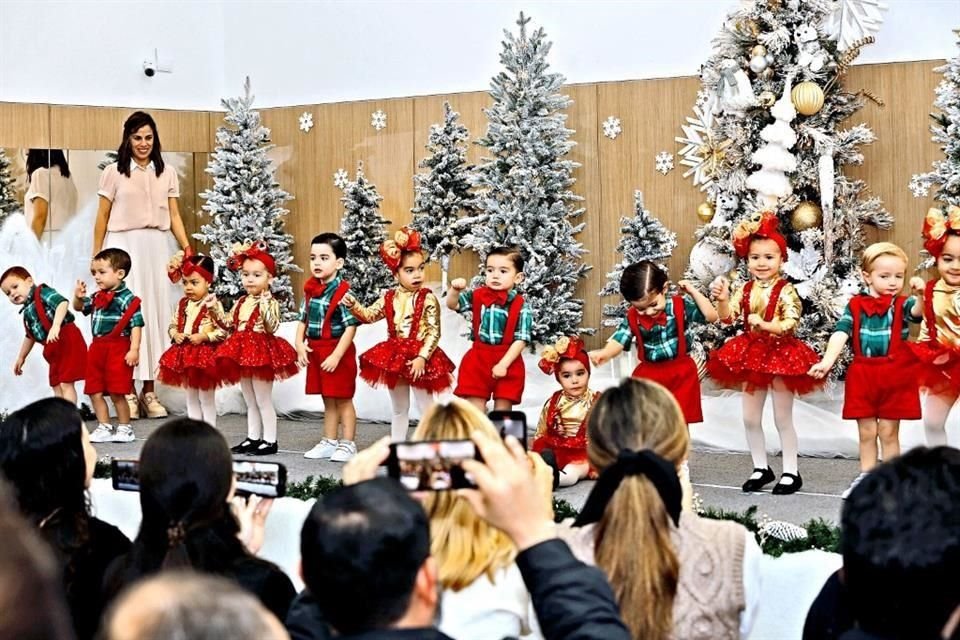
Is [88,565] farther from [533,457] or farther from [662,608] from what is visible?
[662,608]

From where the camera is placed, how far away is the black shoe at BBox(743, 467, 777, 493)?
5.66 metres

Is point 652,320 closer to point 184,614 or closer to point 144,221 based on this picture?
point 144,221

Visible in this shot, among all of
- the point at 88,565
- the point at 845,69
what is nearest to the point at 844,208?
the point at 845,69

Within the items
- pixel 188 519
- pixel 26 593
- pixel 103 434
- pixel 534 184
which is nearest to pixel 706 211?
pixel 534 184

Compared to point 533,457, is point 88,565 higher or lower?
lower

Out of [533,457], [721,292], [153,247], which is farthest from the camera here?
[153,247]

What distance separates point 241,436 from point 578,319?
7.79 ft

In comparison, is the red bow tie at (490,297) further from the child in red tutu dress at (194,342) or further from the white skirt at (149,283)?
the white skirt at (149,283)

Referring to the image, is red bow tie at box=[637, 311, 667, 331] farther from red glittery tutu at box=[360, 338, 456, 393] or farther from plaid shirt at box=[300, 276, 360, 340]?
plaid shirt at box=[300, 276, 360, 340]

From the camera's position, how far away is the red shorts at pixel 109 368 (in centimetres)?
757

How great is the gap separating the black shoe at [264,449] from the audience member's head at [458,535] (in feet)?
15.4

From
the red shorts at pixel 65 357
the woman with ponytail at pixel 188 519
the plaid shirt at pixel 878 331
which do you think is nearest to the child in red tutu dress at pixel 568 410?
the plaid shirt at pixel 878 331

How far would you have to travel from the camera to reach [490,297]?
20.6ft

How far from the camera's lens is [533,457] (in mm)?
2621
